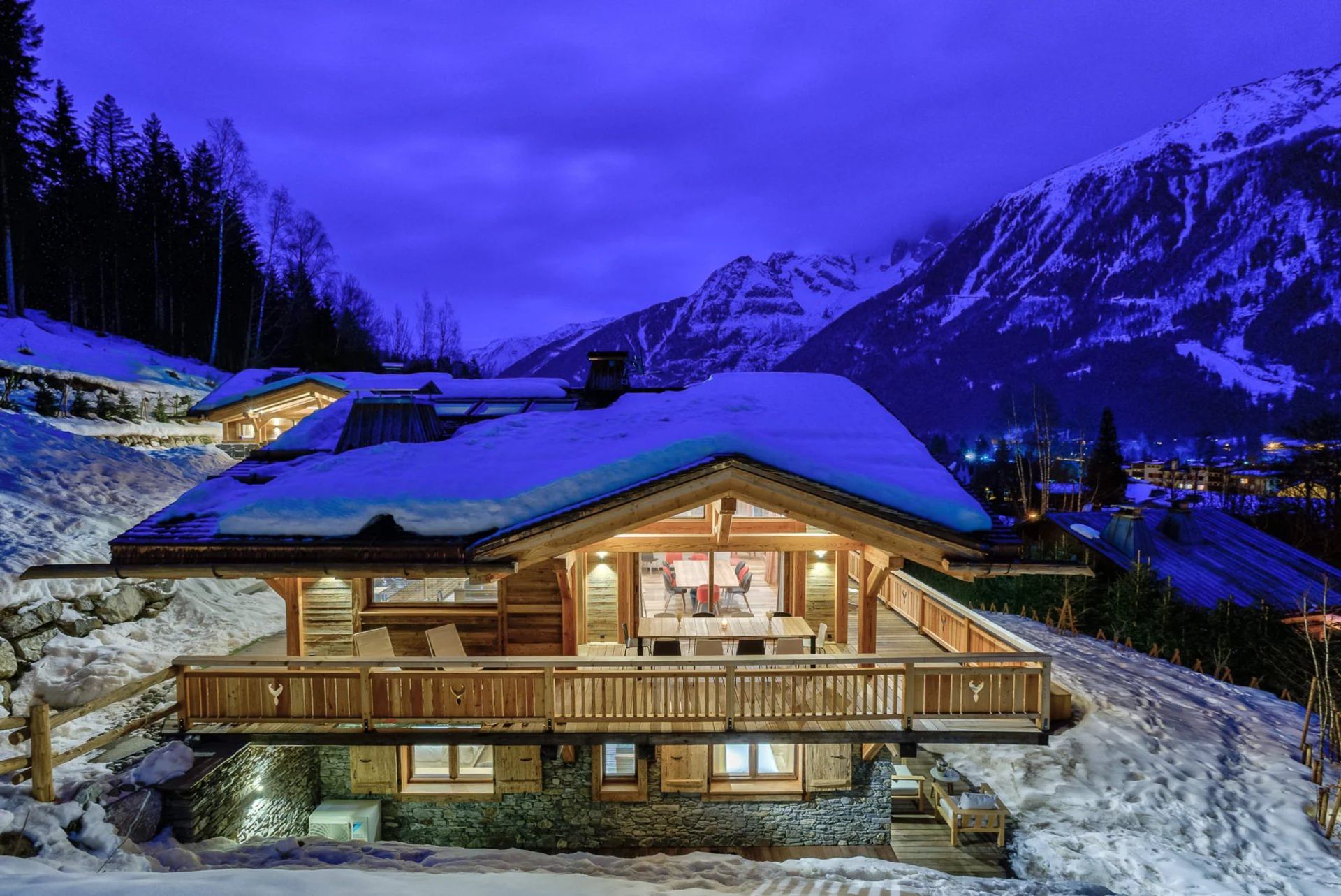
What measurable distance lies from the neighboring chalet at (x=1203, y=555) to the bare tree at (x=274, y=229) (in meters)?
45.3

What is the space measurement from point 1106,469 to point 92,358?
→ 6620 cm

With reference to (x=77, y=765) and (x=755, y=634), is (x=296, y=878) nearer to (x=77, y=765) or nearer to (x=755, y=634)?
(x=77, y=765)

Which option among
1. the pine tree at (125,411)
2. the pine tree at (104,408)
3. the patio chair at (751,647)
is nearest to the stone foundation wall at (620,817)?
the patio chair at (751,647)

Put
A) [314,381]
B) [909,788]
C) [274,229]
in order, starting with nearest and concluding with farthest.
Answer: [909,788]
[314,381]
[274,229]

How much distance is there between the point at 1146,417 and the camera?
8975 centimetres

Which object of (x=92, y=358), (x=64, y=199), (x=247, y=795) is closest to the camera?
(x=247, y=795)

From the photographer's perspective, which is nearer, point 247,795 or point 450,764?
point 247,795

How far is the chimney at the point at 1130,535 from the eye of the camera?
20922 millimetres

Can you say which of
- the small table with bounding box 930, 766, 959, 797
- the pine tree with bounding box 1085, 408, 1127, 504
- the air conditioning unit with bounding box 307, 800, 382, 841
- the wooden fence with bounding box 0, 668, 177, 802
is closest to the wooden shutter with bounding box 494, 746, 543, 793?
the air conditioning unit with bounding box 307, 800, 382, 841

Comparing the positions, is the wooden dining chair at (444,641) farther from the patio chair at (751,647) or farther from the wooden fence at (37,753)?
the patio chair at (751,647)

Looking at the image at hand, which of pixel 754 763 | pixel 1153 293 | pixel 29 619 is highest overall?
pixel 1153 293

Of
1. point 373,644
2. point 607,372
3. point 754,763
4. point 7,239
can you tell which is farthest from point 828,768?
point 7,239

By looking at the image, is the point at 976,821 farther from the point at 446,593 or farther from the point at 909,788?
the point at 446,593

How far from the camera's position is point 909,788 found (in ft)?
39.8
